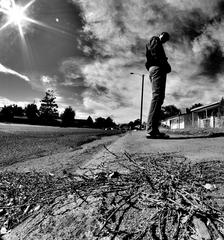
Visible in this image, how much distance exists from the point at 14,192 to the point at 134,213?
2.79ft

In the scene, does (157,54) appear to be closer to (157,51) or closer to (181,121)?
(157,51)

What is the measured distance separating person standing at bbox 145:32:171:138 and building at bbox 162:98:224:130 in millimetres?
22296

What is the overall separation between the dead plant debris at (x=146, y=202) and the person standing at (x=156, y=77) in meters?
2.38

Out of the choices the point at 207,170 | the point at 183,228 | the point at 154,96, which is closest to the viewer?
the point at 183,228

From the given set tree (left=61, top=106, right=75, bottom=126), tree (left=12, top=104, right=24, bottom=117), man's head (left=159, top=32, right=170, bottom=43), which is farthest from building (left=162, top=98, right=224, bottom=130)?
tree (left=12, top=104, right=24, bottom=117)

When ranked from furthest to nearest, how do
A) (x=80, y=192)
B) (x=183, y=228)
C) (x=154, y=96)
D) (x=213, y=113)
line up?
(x=213, y=113) → (x=154, y=96) → (x=80, y=192) → (x=183, y=228)

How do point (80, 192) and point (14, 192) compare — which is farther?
point (14, 192)

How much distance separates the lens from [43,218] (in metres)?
0.74

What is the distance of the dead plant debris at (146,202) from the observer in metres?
0.57

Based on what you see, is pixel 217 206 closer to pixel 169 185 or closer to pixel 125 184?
pixel 169 185

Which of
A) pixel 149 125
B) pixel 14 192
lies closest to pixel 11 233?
pixel 14 192

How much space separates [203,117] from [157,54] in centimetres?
3419

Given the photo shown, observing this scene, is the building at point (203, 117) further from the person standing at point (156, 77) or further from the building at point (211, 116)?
the person standing at point (156, 77)

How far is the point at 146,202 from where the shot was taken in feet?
2.43
